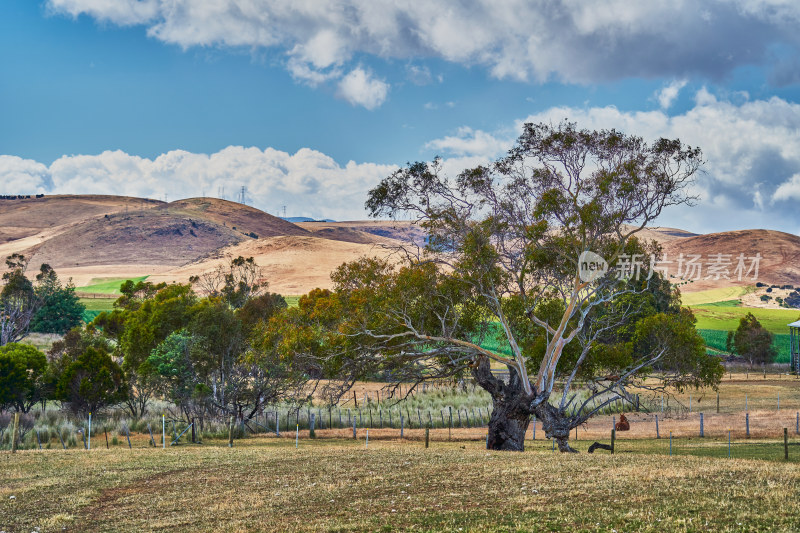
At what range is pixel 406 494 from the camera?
14.1m

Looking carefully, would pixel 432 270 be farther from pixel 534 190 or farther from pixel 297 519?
pixel 297 519

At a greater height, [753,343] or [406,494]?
[753,343]

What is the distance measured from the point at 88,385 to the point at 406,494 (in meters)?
31.3

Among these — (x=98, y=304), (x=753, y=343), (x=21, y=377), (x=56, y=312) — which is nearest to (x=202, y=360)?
(x=21, y=377)

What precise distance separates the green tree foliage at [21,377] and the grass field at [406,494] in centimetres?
1934

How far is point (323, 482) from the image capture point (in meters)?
16.4

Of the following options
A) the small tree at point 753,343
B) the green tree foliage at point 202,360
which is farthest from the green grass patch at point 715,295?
the green tree foliage at point 202,360

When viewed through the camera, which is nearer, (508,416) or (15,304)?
(508,416)

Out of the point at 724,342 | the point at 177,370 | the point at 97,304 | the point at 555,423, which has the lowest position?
the point at 555,423

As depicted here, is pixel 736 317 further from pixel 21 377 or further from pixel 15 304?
pixel 21 377

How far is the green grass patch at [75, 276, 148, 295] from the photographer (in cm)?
16712

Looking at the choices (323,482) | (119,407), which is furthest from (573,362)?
(119,407)

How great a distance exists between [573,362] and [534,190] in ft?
28.2

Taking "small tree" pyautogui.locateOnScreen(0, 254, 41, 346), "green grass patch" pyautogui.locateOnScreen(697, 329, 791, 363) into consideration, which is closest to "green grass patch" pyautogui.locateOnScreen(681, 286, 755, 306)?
"green grass patch" pyautogui.locateOnScreen(697, 329, 791, 363)
